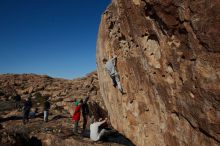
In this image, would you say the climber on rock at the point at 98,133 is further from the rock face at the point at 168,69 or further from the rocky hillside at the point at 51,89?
the rocky hillside at the point at 51,89

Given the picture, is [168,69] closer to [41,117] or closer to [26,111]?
[26,111]

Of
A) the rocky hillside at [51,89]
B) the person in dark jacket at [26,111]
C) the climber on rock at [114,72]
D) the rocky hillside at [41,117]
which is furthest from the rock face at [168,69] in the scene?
the rocky hillside at [51,89]

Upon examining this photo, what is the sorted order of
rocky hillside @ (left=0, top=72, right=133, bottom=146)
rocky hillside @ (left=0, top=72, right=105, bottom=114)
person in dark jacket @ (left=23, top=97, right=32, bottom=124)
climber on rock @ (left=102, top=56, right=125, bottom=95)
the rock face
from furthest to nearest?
rocky hillside @ (left=0, top=72, right=105, bottom=114)
person in dark jacket @ (left=23, top=97, right=32, bottom=124)
climber on rock @ (left=102, top=56, right=125, bottom=95)
rocky hillside @ (left=0, top=72, right=133, bottom=146)
the rock face

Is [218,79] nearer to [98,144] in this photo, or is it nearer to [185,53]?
[185,53]

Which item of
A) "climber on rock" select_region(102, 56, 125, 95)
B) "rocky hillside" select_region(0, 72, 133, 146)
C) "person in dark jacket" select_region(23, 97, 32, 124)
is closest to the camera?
"rocky hillside" select_region(0, 72, 133, 146)

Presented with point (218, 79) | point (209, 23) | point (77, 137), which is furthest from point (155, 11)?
point (77, 137)

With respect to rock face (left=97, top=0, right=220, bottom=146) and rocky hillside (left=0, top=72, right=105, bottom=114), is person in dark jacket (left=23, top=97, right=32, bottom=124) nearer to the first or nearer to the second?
rock face (left=97, top=0, right=220, bottom=146)

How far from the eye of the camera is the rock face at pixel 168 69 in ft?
29.7

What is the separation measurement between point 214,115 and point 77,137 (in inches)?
403

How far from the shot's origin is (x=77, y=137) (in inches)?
677

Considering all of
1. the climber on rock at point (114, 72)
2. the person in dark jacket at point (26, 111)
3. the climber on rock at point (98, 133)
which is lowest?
the climber on rock at point (98, 133)

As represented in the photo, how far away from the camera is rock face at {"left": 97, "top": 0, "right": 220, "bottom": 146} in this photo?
356 inches

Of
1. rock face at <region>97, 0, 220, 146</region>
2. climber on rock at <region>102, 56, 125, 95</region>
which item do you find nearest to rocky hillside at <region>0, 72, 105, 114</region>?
climber on rock at <region>102, 56, 125, 95</region>

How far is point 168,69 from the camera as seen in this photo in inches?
453
